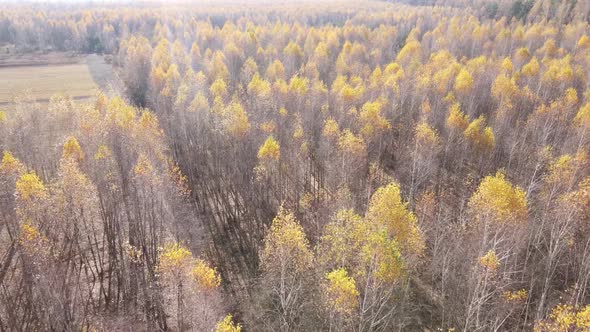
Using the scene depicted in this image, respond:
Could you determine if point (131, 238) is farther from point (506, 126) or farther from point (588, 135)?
point (588, 135)

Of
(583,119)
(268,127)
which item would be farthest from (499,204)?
(268,127)

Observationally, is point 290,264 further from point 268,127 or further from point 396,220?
point 268,127

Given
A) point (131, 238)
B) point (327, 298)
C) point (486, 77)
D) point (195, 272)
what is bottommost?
point (131, 238)

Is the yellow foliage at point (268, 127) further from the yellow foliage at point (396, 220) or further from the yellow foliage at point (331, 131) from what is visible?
the yellow foliage at point (396, 220)

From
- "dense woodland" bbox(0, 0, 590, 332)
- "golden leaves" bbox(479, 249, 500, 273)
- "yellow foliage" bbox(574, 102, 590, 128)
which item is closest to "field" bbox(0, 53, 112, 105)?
"dense woodland" bbox(0, 0, 590, 332)

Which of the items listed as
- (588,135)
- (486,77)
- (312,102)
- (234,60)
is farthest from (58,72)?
(588,135)

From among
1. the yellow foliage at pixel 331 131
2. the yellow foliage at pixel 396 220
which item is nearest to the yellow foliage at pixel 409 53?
the yellow foliage at pixel 331 131
